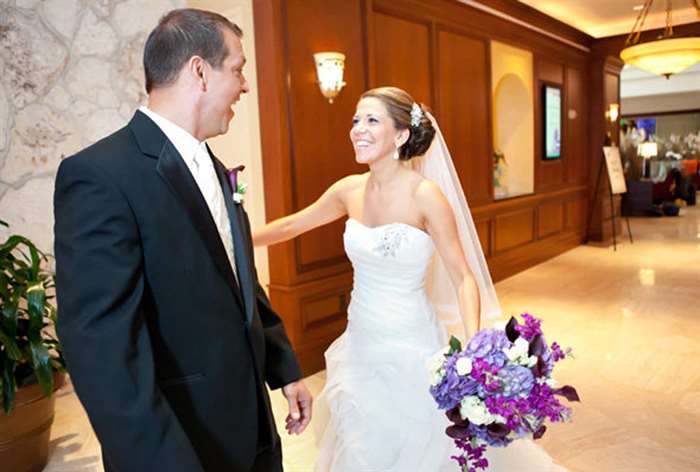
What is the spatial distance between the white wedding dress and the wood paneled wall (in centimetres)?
173

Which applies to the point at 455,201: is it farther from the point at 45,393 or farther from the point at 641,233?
the point at 641,233

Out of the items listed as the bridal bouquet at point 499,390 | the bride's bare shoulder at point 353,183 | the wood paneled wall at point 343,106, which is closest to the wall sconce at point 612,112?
the wood paneled wall at point 343,106

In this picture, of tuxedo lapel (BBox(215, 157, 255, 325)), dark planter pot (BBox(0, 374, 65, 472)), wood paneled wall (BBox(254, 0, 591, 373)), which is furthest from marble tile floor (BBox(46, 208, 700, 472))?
tuxedo lapel (BBox(215, 157, 255, 325))

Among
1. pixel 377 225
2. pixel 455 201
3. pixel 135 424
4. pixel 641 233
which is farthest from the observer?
pixel 641 233

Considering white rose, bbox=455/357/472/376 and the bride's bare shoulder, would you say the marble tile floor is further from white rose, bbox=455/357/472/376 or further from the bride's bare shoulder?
white rose, bbox=455/357/472/376

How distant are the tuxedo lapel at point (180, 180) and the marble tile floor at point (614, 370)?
6.88 feet

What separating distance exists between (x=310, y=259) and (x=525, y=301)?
2906 millimetres

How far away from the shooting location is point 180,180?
126cm

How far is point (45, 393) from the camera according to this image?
2.82m

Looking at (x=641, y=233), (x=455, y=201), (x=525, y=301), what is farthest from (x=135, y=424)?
(x=641, y=233)

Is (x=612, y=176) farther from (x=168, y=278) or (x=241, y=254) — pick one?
(x=168, y=278)

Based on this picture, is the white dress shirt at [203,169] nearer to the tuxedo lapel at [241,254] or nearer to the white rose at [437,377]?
the tuxedo lapel at [241,254]

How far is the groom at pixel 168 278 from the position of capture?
1.09m

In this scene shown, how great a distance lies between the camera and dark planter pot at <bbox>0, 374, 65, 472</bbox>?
286 cm
